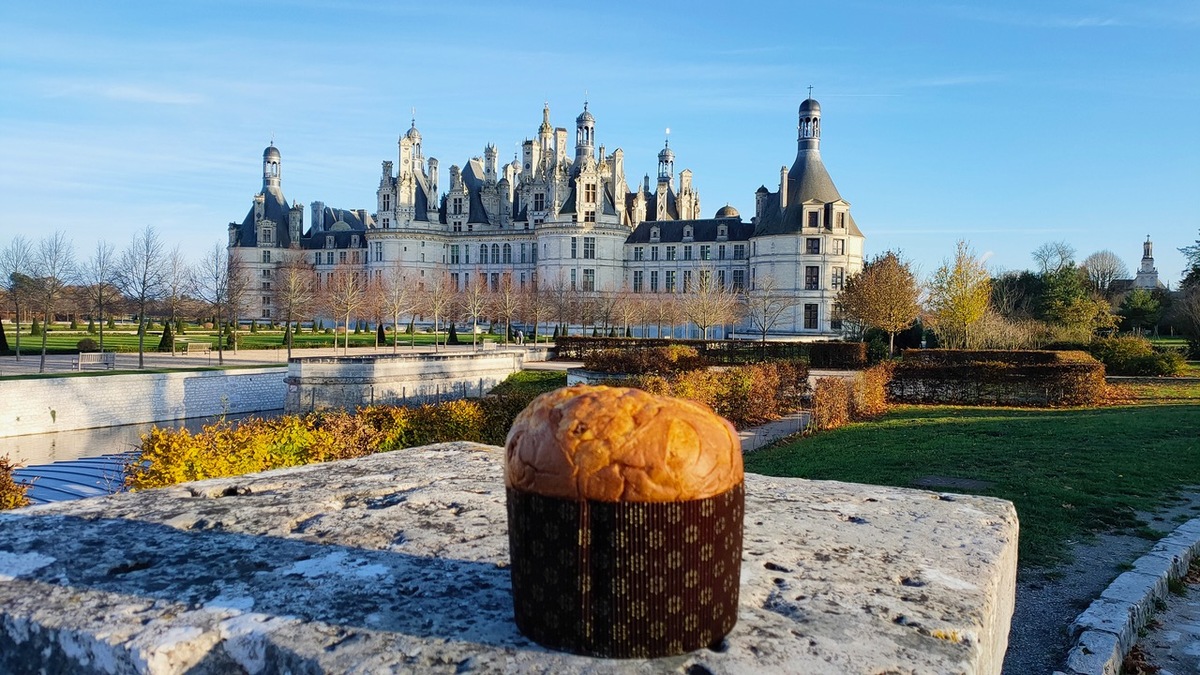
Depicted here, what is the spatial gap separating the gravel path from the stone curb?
160mm

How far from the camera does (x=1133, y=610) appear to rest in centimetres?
482

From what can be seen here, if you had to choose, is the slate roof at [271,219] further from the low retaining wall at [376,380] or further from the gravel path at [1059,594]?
the gravel path at [1059,594]

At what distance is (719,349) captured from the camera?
2856 cm

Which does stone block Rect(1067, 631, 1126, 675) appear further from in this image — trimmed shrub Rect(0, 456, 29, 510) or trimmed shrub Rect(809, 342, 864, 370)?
trimmed shrub Rect(809, 342, 864, 370)

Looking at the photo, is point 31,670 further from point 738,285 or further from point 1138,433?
point 738,285

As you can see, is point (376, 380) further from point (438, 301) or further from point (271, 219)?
point (271, 219)

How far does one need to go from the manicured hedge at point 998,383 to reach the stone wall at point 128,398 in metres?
18.1

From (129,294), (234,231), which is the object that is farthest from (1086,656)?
(234,231)

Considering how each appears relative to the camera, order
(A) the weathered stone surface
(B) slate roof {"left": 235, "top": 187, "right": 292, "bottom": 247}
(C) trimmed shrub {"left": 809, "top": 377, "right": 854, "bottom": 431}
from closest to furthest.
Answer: (A) the weathered stone surface → (C) trimmed shrub {"left": 809, "top": 377, "right": 854, "bottom": 431} → (B) slate roof {"left": 235, "top": 187, "right": 292, "bottom": 247}

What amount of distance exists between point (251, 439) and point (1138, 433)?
13876mm

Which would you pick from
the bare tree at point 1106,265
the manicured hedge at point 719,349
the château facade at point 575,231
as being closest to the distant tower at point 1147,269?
the bare tree at point 1106,265

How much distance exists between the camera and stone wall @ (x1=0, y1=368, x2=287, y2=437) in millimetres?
19609

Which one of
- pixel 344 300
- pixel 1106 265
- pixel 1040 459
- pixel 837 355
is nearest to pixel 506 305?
pixel 344 300

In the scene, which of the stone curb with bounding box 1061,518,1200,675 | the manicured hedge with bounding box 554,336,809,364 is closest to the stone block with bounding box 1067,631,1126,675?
the stone curb with bounding box 1061,518,1200,675
